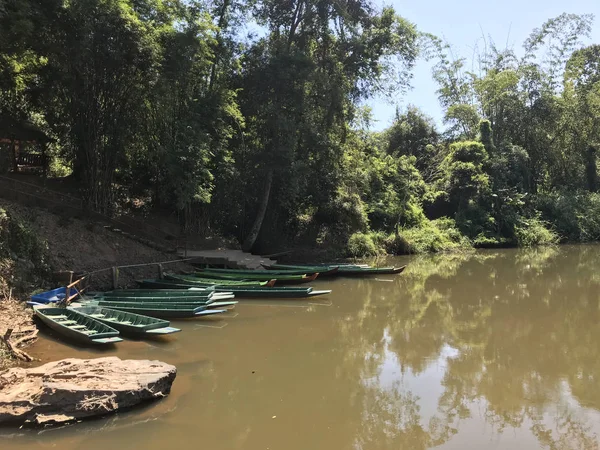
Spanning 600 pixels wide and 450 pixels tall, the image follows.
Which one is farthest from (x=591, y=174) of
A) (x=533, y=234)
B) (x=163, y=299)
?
(x=163, y=299)

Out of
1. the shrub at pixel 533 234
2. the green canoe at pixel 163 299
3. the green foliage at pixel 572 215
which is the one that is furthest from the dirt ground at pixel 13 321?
the green foliage at pixel 572 215

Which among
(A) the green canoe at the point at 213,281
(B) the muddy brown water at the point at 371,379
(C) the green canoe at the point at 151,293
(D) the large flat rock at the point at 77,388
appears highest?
(A) the green canoe at the point at 213,281

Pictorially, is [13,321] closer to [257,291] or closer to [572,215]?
[257,291]

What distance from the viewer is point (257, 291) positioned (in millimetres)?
10883

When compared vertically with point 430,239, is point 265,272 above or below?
below

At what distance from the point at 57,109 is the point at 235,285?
26.6 ft

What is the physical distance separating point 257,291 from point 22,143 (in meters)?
11.1

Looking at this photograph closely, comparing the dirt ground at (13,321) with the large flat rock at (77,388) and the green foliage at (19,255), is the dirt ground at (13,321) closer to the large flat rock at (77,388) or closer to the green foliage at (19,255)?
the green foliage at (19,255)

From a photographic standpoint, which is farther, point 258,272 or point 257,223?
point 257,223

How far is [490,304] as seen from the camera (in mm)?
11172

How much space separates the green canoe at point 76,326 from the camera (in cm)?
683

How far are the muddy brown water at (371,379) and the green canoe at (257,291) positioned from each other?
9.9 inches

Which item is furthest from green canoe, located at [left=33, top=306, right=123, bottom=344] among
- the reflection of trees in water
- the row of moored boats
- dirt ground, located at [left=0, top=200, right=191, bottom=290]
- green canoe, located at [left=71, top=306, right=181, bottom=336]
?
the reflection of trees in water

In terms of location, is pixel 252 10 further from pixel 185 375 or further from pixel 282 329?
pixel 185 375
